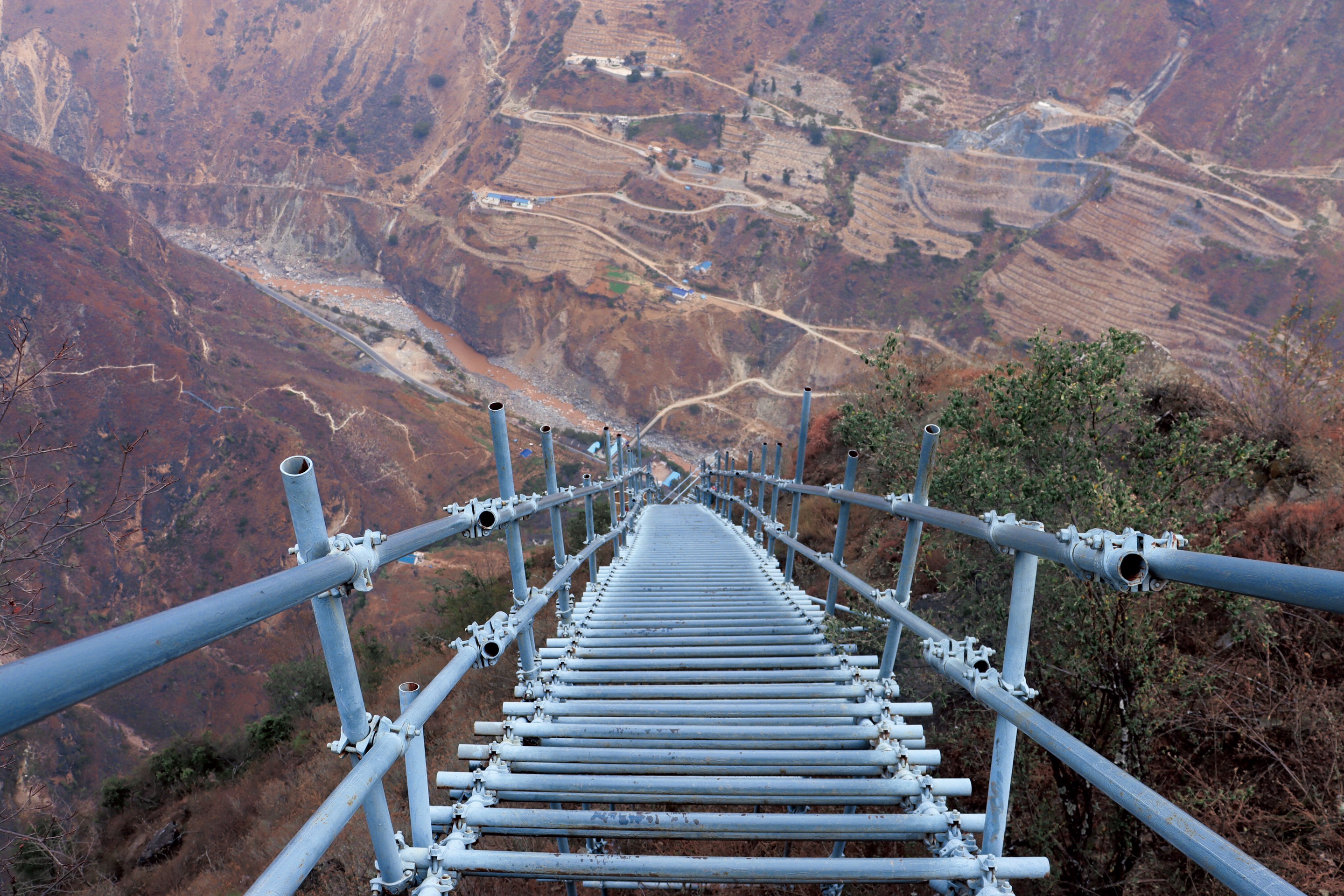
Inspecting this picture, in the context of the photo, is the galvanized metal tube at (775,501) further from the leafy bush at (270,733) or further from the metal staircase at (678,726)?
the leafy bush at (270,733)

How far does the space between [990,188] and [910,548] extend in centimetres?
6254

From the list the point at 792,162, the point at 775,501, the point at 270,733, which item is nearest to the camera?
the point at 775,501

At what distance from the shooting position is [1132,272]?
1866 inches

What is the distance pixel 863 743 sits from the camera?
246 centimetres

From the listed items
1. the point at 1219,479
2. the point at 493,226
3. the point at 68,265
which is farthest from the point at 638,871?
the point at 493,226

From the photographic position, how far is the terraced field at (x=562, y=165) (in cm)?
5838

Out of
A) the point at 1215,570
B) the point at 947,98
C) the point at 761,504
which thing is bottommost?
the point at 761,504

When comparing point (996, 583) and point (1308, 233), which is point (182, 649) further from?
point (1308, 233)

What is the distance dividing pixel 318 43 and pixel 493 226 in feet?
154

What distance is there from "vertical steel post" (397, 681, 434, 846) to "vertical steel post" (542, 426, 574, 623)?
193 centimetres

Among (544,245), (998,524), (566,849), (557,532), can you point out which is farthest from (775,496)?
(544,245)

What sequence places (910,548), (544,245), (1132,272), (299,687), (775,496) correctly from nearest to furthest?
(910,548)
(775,496)
(299,687)
(1132,272)
(544,245)

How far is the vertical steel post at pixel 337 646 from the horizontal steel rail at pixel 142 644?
55 millimetres

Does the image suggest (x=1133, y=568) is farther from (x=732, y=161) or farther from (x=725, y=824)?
(x=732, y=161)
